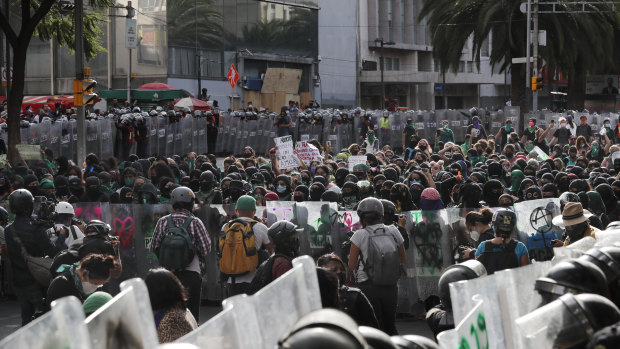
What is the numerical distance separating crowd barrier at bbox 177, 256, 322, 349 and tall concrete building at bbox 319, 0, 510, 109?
208ft

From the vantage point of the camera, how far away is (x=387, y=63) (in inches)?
3147

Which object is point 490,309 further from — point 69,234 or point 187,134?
point 187,134

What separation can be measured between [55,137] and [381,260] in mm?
16845

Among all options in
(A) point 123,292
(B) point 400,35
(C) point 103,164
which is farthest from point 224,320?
(B) point 400,35

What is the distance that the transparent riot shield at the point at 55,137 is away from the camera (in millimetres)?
24047

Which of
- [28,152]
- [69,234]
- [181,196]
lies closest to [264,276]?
[181,196]

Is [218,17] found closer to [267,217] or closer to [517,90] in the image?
[517,90]

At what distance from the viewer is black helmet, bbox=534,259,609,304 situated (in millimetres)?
3289

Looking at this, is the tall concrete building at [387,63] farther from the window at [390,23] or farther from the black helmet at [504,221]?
the black helmet at [504,221]

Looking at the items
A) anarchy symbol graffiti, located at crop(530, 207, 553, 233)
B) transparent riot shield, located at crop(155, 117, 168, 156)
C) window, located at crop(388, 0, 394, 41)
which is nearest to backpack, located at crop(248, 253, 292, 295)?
anarchy symbol graffiti, located at crop(530, 207, 553, 233)

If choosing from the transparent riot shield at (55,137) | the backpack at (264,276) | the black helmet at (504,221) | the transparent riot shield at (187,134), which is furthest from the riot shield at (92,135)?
the backpack at (264,276)

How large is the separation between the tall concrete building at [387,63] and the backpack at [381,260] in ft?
189

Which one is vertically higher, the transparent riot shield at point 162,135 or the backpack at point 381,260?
the transparent riot shield at point 162,135

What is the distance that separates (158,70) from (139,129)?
25451mm
